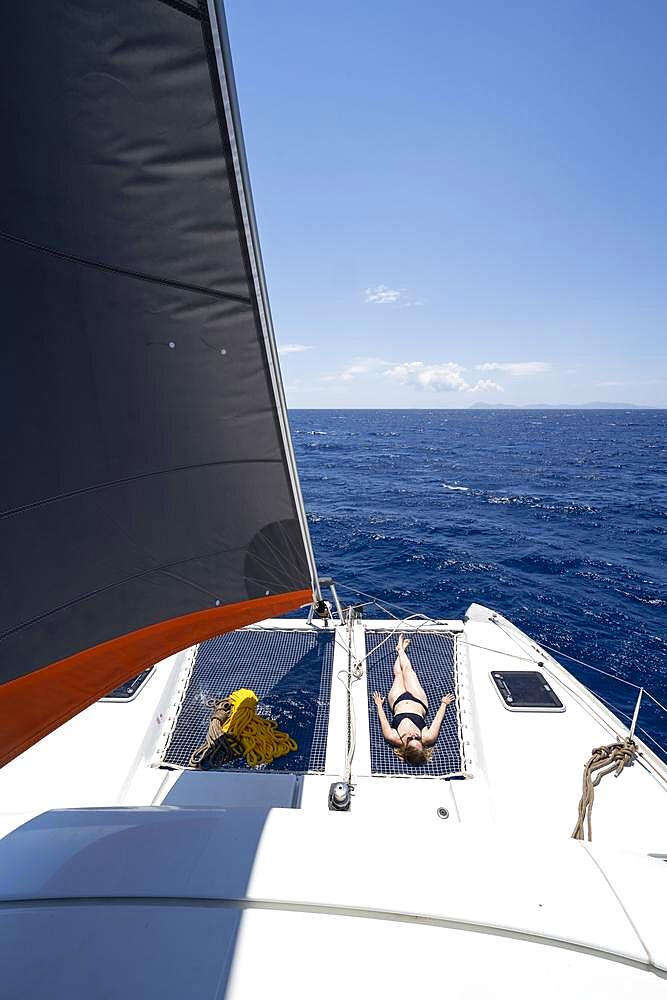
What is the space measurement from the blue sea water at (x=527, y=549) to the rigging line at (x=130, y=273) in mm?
11726

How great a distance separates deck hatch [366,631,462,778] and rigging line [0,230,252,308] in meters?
5.14

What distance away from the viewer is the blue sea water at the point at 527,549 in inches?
498

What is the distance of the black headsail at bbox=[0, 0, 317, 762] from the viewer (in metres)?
1.59

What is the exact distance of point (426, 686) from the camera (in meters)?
6.19

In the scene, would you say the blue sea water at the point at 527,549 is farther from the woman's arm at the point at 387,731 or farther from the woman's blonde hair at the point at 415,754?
the woman's arm at the point at 387,731

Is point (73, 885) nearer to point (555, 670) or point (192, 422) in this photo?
point (192, 422)

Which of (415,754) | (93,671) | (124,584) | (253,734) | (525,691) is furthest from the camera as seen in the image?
(525,691)

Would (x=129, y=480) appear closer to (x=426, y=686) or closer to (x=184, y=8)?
(x=184, y=8)

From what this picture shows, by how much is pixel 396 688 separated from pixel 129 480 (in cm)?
488

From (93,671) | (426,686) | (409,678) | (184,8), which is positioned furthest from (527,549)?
(184,8)

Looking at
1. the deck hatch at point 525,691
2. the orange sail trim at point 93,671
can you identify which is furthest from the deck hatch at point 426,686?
the orange sail trim at point 93,671

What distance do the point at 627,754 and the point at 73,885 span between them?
4282 mm

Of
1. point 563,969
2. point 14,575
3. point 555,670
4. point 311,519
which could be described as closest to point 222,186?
point 14,575

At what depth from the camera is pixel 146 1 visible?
1513mm
